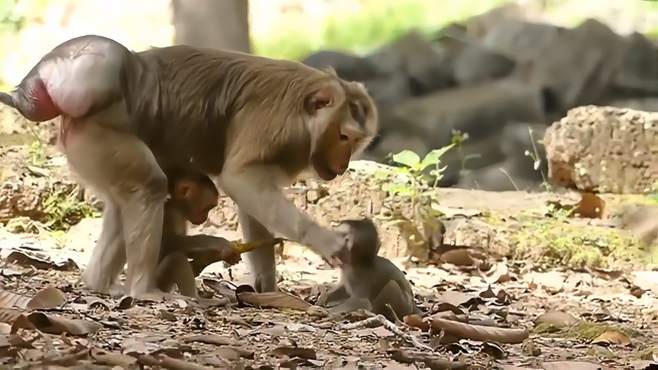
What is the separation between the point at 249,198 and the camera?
5.46 m

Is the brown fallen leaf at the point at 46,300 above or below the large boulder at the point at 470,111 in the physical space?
above

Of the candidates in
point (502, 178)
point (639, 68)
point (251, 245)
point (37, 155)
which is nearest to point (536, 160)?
point (502, 178)

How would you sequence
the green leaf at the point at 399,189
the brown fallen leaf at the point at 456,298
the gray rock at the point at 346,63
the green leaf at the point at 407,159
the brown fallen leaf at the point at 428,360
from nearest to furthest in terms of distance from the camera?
the brown fallen leaf at the point at 428,360 → the brown fallen leaf at the point at 456,298 → the green leaf at the point at 399,189 → the green leaf at the point at 407,159 → the gray rock at the point at 346,63

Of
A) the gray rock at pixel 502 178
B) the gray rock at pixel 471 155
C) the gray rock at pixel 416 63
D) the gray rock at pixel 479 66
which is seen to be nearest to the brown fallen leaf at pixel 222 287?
the gray rock at pixel 502 178

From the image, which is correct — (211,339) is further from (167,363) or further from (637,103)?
(637,103)

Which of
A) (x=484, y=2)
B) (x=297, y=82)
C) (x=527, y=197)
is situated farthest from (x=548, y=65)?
(x=297, y=82)

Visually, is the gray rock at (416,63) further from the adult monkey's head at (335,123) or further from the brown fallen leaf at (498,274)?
the adult monkey's head at (335,123)

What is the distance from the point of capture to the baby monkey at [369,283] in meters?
5.49

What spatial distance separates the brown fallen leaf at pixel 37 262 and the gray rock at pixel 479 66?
9786 mm

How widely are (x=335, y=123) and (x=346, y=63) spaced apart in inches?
386

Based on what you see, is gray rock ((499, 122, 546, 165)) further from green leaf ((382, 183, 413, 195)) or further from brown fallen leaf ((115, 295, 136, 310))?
brown fallen leaf ((115, 295, 136, 310))

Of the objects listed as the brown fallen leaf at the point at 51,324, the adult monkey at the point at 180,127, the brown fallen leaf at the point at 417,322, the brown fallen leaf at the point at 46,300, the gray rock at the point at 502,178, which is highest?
the adult monkey at the point at 180,127

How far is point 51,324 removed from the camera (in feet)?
12.9

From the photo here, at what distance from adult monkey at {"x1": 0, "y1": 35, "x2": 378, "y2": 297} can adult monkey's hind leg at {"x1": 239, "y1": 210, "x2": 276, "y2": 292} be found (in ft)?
1.53
